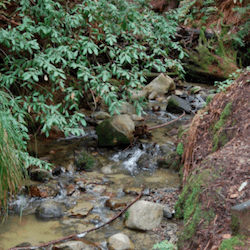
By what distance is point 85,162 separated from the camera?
14.2ft

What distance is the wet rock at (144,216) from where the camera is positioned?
2.99 m

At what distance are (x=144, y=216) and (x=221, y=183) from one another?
3.44ft

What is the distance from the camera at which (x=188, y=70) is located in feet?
29.1

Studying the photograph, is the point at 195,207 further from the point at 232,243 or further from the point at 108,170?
the point at 108,170

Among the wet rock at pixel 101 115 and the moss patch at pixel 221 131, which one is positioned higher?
the moss patch at pixel 221 131

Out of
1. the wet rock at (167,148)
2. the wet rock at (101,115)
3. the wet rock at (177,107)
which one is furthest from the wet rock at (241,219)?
the wet rock at (177,107)

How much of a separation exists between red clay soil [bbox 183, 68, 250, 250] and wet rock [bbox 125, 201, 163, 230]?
0.57 meters

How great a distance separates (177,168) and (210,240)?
228cm

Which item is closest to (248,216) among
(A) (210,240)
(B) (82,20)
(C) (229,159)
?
(A) (210,240)

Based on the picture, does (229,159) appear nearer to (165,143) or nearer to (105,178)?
(105,178)

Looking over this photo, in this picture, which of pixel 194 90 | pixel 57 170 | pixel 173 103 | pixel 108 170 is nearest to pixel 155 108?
pixel 173 103

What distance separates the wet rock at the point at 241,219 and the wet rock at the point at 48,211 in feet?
6.38

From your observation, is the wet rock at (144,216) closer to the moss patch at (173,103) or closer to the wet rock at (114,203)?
the wet rock at (114,203)

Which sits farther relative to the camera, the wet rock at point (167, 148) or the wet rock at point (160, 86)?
the wet rock at point (160, 86)
